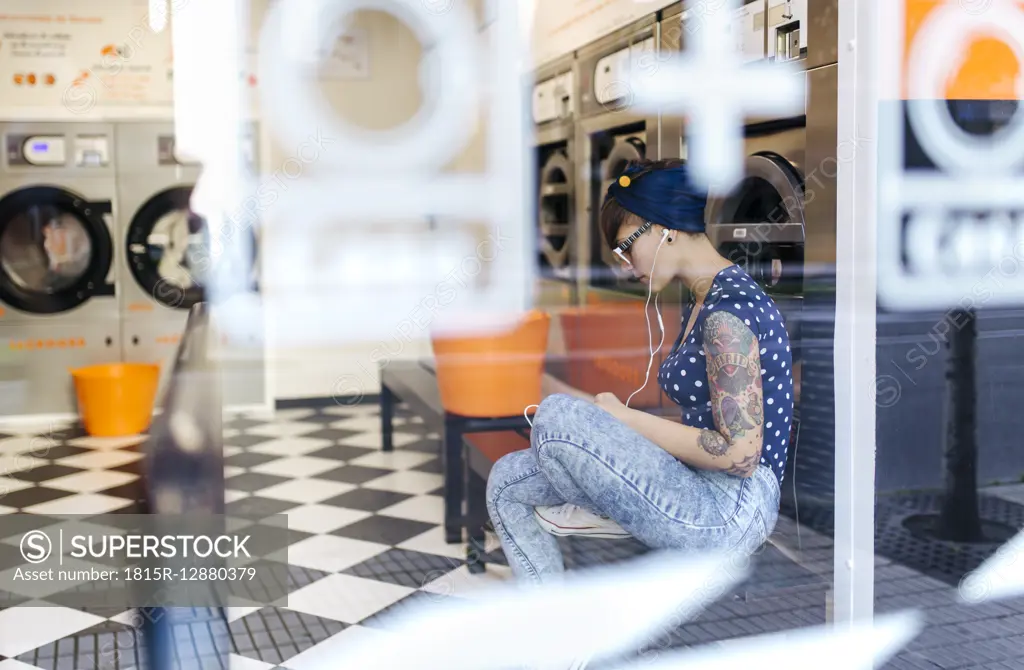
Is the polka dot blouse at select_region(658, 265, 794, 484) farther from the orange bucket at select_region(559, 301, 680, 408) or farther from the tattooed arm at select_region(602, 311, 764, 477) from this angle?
the orange bucket at select_region(559, 301, 680, 408)

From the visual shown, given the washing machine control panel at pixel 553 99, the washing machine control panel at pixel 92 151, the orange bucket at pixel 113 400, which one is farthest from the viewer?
the washing machine control panel at pixel 92 151

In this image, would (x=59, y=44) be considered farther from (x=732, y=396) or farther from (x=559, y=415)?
(x=732, y=396)

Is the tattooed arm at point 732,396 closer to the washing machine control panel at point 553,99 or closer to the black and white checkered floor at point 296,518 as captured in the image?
the black and white checkered floor at point 296,518

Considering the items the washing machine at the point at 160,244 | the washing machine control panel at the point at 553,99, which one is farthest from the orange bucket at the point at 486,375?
the washing machine at the point at 160,244

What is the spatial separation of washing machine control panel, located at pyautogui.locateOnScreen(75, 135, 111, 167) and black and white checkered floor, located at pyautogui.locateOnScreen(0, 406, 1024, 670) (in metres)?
1.09

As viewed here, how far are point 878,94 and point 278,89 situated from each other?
11.3 ft

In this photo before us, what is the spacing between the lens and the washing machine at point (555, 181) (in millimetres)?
3625

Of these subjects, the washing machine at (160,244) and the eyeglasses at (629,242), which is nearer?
the eyeglasses at (629,242)

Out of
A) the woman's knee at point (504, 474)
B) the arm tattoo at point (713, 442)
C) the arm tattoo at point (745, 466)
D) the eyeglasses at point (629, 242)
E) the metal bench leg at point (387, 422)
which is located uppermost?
the eyeglasses at point (629, 242)

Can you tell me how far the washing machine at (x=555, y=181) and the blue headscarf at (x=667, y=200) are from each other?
70.9 inches

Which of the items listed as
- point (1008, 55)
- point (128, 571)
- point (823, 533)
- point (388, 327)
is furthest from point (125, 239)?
point (1008, 55)

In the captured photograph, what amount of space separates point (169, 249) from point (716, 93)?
96.0 inches

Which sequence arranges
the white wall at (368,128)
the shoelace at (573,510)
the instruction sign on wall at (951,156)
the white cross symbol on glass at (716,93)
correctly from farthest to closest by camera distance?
1. the white wall at (368,128)
2. the white cross symbol on glass at (716,93)
3. the instruction sign on wall at (951,156)
4. the shoelace at (573,510)

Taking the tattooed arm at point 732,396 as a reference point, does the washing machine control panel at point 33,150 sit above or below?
above
